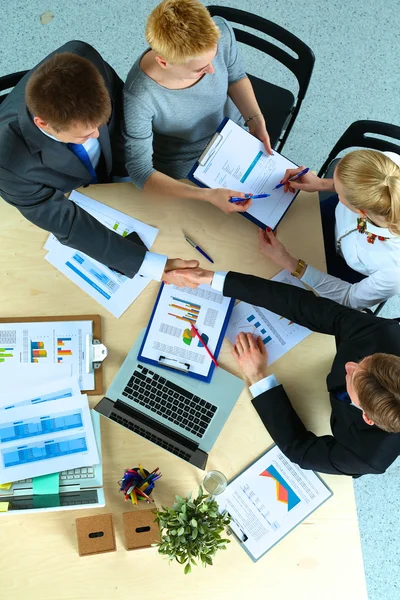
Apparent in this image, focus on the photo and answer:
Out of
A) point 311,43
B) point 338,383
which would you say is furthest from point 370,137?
point 311,43

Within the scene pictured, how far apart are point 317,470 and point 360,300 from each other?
22.4 inches

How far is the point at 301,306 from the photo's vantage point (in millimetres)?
1571

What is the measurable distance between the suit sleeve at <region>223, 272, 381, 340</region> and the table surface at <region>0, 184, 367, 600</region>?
9 centimetres

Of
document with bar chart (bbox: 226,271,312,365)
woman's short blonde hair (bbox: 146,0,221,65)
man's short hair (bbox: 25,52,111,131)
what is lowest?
document with bar chart (bbox: 226,271,312,365)

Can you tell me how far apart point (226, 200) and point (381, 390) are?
0.75 meters

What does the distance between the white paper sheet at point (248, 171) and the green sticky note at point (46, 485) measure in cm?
101

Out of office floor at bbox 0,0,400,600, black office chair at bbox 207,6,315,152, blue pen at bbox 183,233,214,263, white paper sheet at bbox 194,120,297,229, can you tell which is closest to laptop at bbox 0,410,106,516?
blue pen at bbox 183,233,214,263

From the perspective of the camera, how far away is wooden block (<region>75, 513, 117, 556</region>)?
4.70ft

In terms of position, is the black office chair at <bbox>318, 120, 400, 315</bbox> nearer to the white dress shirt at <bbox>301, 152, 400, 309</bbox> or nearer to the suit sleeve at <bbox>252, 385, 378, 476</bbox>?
the white dress shirt at <bbox>301, 152, 400, 309</bbox>

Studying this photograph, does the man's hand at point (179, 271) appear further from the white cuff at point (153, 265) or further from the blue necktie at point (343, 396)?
the blue necktie at point (343, 396)

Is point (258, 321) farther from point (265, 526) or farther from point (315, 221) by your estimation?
point (265, 526)

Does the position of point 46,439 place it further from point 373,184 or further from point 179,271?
point 373,184

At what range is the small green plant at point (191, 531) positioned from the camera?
1.31 meters

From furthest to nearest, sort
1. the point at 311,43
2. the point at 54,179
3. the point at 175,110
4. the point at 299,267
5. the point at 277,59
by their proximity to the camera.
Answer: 1. the point at 311,43
2. the point at 277,59
3. the point at 175,110
4. the point at 299,267
5. the point at 54,179
